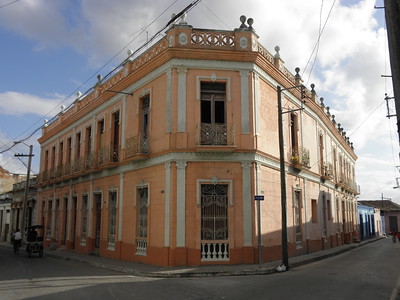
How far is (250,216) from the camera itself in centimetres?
1324

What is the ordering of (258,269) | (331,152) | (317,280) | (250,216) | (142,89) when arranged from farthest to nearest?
(331,152) < (142,89) < (250,216) < (258,269) < (317,280)

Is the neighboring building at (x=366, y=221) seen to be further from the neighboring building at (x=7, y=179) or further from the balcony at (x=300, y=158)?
the neighboring building at (x=7, y=179)

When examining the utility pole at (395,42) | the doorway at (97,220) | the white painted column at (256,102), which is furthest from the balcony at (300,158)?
the utility pole at (395,42)

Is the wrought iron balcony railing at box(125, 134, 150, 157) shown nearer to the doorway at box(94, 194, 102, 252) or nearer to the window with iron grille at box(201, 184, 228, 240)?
the window with iron grille at box(201, 184, 228, 240)

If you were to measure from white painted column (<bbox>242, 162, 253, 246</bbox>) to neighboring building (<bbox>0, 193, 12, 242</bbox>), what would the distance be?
2962 centimetres

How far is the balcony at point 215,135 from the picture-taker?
528 inches

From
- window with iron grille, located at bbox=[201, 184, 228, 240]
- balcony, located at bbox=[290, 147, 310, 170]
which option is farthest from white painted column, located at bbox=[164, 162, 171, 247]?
balcony, located at bbox=[290, 147, 310, 170]

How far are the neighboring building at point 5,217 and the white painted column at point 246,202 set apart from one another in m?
29.6

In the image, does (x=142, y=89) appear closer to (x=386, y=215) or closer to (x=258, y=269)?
(x=258, y=269)

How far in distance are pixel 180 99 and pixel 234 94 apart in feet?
6.76

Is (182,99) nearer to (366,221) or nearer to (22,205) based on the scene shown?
(22,205)

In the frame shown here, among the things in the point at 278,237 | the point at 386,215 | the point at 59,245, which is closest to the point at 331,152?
the point at 278,237

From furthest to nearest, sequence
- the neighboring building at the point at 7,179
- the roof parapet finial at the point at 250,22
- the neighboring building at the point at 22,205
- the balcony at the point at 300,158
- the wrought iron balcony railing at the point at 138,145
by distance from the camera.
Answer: the neighboring building at the point at 7,179
the neighboring building at the point at 22,205
the balcony at the point at 300,158
the wrought iron balcony railing at the point at 138,145
the roof parapet finial at the point at 250,22

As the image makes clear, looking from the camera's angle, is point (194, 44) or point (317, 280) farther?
point (194, 44)
